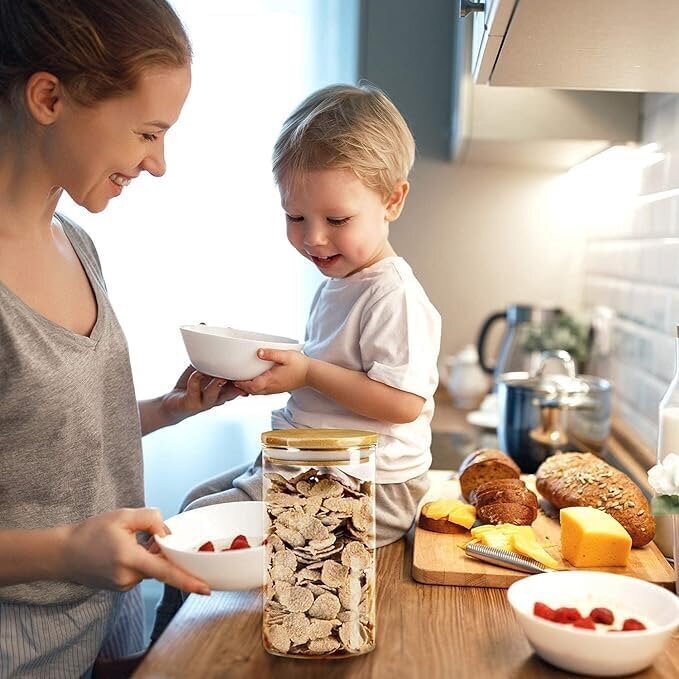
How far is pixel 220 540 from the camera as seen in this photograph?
3.44 ft

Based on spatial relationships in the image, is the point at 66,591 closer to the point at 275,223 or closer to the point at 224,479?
the point at 224,479

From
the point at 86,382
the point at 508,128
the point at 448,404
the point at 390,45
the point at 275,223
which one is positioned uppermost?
the point at 390,45

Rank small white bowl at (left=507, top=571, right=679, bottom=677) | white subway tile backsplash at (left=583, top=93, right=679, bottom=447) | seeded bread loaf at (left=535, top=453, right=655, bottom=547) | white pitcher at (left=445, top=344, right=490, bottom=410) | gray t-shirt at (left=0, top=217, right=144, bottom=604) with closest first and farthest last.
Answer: small white bowl at (left=507, top=571, right=679, bottom=677) → gray t-shirt at (left=0, top=217, right=144, bottom=604) → seeded bread loaf at (left=535, top=453, right=655, bottom=547) → white subway tile backsplash at (left=583, top=93, right=679, bottom=447) → white pitcher at (left=445, top=344, right=490, bottom=410)

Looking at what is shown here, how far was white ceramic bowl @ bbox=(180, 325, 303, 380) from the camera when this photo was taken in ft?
3.76

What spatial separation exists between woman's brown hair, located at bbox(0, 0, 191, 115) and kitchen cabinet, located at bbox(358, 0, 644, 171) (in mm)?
444

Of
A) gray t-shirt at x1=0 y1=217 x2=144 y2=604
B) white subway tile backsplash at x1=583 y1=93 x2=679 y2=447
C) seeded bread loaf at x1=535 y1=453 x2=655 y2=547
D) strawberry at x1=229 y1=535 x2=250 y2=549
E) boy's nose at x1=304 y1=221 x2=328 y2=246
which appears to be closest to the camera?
strawberry at x1=229 y1=535 x2=250 y2=549

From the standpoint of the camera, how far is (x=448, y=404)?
2.69 meters

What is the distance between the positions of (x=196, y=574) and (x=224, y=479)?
1.60 feet

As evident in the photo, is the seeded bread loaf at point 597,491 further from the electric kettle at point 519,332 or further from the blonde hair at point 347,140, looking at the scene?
the electric kettle at point 519,332

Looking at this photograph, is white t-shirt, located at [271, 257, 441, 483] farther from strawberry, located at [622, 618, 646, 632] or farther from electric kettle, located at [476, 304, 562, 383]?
electric kettle, located at [476, 304, 562, 383]

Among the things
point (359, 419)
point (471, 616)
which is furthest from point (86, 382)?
point (471, 616)

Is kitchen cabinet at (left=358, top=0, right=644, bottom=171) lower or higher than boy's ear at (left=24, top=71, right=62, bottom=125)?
higher

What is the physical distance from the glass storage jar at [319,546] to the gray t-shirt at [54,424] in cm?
35

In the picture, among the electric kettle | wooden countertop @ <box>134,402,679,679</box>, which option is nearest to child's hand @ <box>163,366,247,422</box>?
wooden countertop @ <box>134,402,679,679</box>
